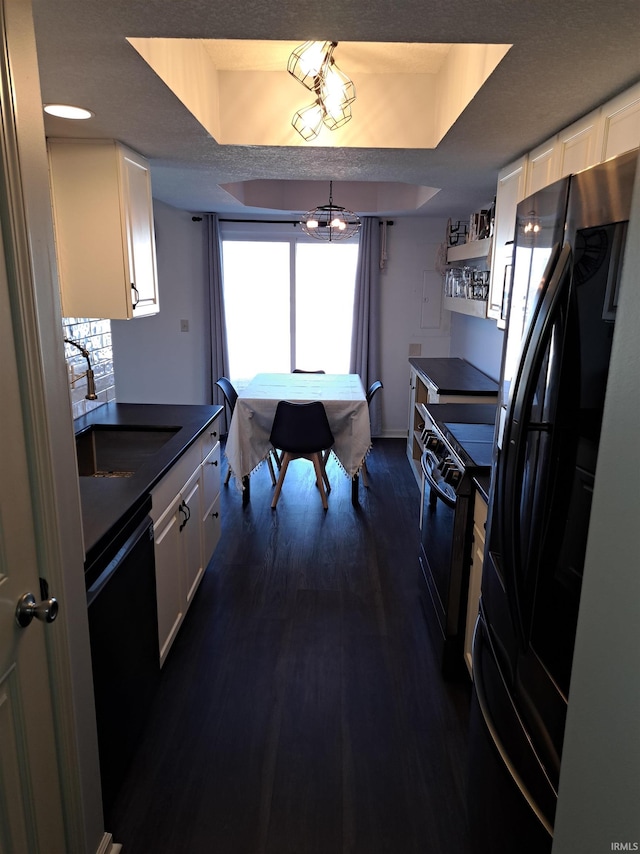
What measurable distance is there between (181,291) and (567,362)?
5129 millimetres

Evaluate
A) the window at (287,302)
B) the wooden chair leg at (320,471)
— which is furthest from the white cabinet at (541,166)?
the window at (287,302)

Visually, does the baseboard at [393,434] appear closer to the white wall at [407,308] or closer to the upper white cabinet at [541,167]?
the white wall at [407,308]

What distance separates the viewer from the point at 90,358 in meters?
2.87

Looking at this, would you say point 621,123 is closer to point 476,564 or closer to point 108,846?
point 476,564

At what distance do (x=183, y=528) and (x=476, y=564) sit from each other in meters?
1.26

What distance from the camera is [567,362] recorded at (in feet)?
3.22

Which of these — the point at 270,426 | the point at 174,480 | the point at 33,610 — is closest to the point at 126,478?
the point at 174,480

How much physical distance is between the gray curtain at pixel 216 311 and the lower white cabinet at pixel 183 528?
267 cm

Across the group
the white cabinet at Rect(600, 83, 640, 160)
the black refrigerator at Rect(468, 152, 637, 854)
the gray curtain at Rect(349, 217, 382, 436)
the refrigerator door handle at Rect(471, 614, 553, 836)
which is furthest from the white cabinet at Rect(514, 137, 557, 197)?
the gray curtain at Rect(349, 217, 382, 436)

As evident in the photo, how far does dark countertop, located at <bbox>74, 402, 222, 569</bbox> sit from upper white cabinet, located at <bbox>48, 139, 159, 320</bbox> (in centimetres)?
54

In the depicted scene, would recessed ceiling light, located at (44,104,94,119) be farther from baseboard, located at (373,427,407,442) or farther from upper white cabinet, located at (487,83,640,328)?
baseboard, located at (373,427,407,442)

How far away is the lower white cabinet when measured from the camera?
216 centimetres

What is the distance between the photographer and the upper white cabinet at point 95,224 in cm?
248

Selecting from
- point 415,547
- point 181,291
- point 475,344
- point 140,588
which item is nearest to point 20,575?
point 140,588
